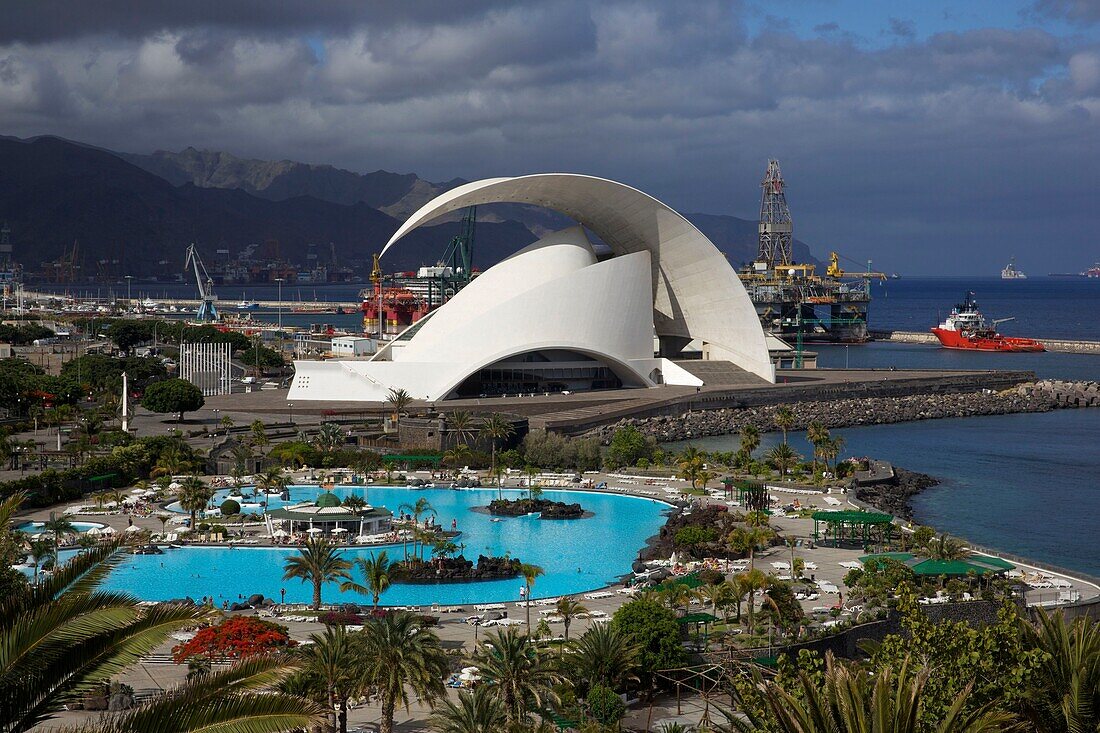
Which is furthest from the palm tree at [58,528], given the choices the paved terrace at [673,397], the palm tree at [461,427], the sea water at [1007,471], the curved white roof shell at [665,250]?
the curved white roof shell at [665,250]

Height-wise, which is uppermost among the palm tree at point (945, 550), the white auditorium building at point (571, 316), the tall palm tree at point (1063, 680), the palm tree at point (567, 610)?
the white auditorium building at point (571, 316)

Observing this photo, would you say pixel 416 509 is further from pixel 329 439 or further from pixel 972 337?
pixel 972 337

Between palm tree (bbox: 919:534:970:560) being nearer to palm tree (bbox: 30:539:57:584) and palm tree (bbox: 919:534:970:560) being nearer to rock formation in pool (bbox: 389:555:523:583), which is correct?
rock formation in pool (bbox: 389:555:523:583)

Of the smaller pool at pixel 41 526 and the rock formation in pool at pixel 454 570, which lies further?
the smaller pool at pixel 41 526

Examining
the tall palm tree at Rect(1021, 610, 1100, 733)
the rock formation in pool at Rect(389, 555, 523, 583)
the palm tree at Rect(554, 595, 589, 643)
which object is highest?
the tall palm tree at Rect(1021, 610, 1100, 733)

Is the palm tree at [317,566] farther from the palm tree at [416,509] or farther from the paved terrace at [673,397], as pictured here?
the paved terrace at [673,397]

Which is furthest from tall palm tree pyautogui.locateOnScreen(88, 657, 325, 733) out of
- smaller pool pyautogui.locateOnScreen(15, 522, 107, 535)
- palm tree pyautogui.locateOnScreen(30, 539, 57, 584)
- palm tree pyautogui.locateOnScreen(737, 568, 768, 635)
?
smaller pool pyautogui.locateOnScreen(15, 522, 107, 535)
